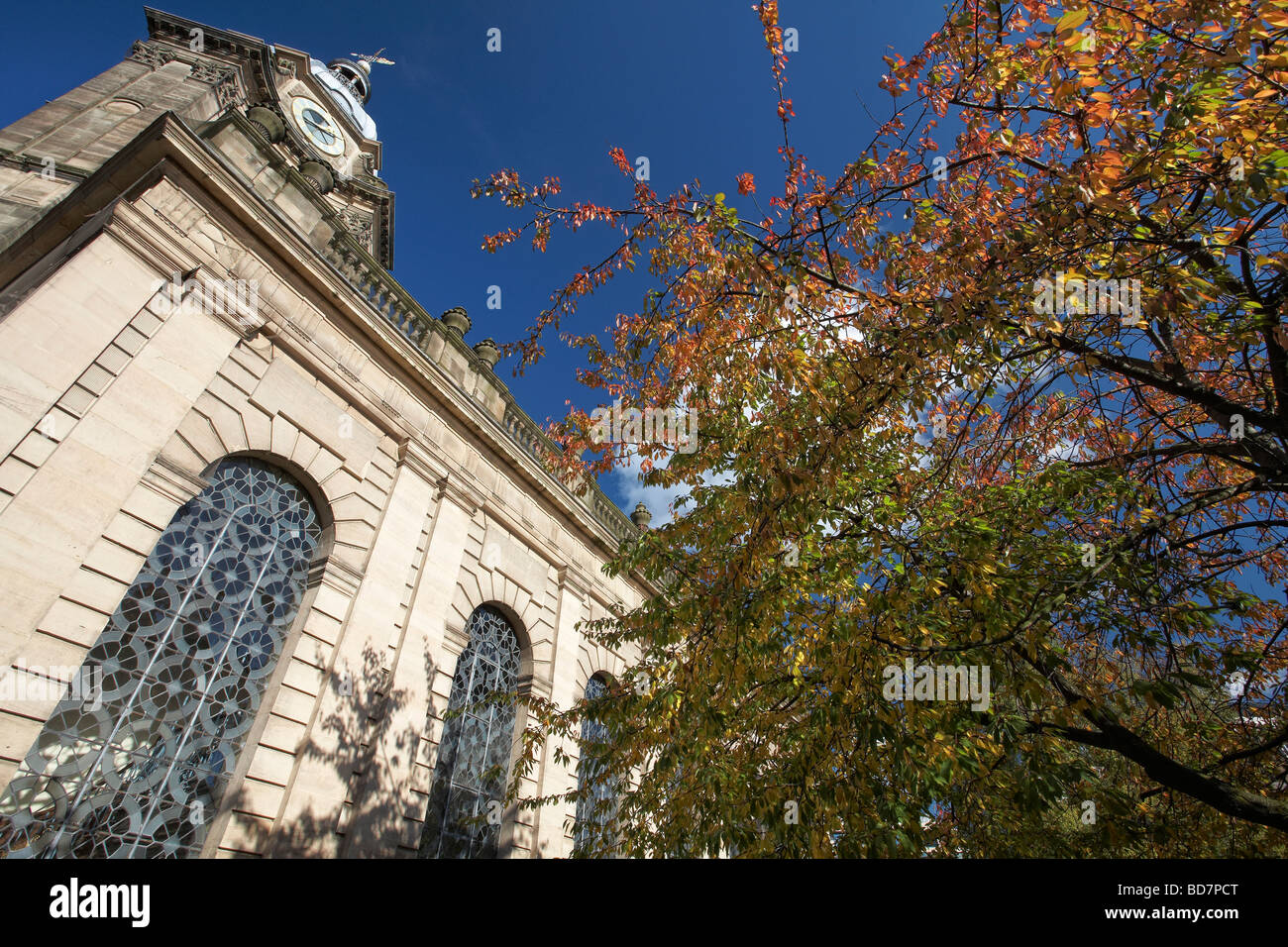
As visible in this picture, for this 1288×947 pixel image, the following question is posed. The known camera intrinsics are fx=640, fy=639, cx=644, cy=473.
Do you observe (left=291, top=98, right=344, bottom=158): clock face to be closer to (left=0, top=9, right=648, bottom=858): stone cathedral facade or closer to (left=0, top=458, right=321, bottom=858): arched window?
(left=0, top=9, right=648, bottom=858): stone cathedral facade

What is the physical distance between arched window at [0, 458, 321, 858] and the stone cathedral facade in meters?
0.02

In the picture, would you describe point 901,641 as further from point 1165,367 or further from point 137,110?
point 137,110

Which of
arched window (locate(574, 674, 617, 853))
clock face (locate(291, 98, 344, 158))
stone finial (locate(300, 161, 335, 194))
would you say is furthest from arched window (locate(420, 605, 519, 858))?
clock face (locate(291, 98, 344, 158))

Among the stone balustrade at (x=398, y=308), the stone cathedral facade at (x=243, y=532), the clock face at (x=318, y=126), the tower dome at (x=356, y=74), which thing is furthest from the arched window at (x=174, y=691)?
the tower dome at (x=356, y=74)

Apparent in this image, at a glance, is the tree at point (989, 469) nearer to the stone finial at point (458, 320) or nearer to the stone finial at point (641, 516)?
the stone finial at point (458, 320)

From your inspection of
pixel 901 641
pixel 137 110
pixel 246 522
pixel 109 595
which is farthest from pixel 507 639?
pixel 137 110

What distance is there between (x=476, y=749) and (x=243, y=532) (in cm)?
470

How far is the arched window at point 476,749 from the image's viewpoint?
899 centimetres

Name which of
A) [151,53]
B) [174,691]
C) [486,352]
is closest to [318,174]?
[486,352]

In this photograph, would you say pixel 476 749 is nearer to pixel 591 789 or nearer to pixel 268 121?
pixel 591 789

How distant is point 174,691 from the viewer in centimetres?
653

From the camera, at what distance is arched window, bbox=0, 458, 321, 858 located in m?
5.67

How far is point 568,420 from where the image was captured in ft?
25.4

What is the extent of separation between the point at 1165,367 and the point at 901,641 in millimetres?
2962
